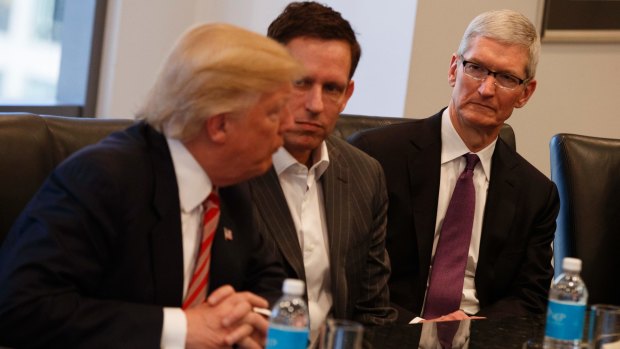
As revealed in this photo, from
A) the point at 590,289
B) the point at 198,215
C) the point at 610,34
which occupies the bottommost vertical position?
the point at 590,289

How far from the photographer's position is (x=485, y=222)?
3.45 meters

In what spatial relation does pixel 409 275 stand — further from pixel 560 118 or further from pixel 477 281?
pixel 560 118

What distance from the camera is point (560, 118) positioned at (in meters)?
5.54

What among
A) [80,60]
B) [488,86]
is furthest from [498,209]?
[80,60]

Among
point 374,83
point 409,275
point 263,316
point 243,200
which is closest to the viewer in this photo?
point 263,316

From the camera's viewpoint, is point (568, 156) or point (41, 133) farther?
point (568, 156)

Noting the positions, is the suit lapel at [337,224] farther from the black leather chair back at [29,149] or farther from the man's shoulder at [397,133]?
the black leather chair back at [29,149]

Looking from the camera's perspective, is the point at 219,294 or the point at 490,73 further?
the point at 490,73

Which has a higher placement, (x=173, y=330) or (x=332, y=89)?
(x=332, y=89)

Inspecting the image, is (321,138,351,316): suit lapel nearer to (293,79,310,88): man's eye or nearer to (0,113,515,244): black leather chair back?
(293,79,310,88): man's eye

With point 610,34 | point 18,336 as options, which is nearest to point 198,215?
point 18,336

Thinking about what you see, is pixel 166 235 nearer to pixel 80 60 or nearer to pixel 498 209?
pixel 498 209

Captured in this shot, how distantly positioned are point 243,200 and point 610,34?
11.9 ft

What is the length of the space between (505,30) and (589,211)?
0.70 meters
